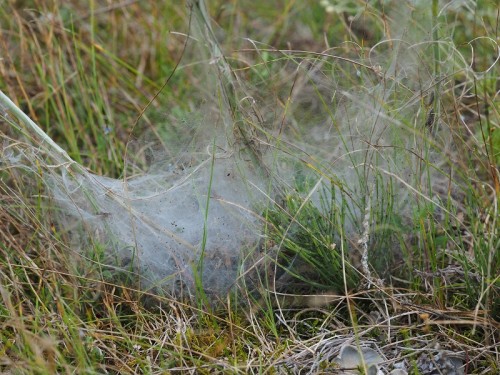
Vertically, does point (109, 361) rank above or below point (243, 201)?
below

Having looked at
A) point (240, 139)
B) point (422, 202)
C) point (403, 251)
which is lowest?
point (403, 251)

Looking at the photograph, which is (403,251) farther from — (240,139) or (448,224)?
(240,139)

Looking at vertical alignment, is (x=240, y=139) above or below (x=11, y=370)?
above

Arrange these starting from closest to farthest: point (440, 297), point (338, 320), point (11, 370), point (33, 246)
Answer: point (11, 370) < point (440, 297) < point (338, 320) < point (33, 246)

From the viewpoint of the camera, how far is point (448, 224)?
7.18 ft

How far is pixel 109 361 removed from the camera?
1996 mm

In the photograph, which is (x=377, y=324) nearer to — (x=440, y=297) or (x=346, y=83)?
(x=440, y=297)

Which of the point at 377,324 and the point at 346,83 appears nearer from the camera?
the point at 377,324

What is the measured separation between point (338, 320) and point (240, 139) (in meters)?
0.66

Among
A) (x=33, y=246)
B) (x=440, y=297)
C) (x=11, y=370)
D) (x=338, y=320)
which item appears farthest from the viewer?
(x=33, y=246)

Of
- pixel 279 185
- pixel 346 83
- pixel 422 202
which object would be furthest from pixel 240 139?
pixel 422 202

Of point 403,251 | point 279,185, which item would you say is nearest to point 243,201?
point 279,185

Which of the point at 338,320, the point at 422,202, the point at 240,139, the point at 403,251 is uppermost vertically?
the point at 240,139

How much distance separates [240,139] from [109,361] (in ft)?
2.58
